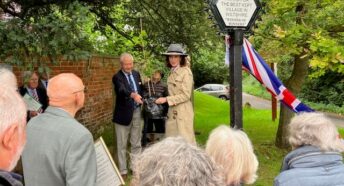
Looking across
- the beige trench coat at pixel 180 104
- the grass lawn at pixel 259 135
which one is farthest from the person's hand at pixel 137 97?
the grass lawn at pixel 259 135

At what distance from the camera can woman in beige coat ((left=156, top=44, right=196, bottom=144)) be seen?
6027 millimetres

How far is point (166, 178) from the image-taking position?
1.61m

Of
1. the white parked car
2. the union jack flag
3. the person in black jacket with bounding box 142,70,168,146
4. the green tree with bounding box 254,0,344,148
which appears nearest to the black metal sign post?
the union jack flag

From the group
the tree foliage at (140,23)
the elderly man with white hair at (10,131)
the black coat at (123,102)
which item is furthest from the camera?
the black coat at (123,102)

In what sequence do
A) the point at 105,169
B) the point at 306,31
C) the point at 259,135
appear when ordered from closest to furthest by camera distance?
the point at 105,169 < the point at 306,31 < the point at 259,135

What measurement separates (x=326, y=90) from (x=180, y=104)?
26376 mm

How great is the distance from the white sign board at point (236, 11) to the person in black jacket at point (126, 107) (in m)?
2.71

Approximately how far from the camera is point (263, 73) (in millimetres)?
5281

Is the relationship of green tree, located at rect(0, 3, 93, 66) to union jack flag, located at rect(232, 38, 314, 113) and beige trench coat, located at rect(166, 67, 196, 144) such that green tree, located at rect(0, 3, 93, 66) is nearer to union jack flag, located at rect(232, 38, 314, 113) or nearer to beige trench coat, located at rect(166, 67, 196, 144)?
beige trench coat, located at rect(166, 67, 196, 144)

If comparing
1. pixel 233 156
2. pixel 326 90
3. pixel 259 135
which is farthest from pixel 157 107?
pixel 326 90

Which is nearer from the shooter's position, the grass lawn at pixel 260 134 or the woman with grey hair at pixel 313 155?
the woman with grey hair at pixel 313 155

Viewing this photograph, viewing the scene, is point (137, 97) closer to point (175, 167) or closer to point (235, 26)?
point (235, 26)

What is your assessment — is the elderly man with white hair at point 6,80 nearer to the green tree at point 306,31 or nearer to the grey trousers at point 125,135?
the green tree at point 306,31

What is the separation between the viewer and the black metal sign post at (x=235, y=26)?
3.98 m
